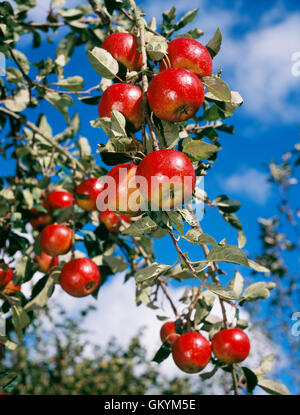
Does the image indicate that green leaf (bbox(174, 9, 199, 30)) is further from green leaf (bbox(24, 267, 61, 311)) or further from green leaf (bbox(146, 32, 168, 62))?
green leaf (bbox(24, 267, 61, 311))

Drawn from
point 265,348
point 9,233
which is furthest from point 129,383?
point 9,233

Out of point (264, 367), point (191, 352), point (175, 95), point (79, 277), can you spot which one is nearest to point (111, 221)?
point (79, 277)

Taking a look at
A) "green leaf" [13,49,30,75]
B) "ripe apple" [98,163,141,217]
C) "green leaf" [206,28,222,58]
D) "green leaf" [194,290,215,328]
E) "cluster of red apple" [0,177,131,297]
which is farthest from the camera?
"green leaf" [13,49,30,75]

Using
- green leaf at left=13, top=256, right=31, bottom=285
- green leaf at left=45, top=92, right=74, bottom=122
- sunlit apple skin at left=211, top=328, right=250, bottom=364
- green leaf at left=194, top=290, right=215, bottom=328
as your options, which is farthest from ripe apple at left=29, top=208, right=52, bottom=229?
sunlit apple skin at left=211, top=328, right=250, bottom=364

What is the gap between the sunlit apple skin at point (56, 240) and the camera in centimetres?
182

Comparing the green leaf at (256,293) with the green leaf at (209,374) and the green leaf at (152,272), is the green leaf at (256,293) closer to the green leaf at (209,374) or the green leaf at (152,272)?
the green leaf at (209,374)

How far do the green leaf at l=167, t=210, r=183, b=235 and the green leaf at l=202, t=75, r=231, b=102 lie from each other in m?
0.34

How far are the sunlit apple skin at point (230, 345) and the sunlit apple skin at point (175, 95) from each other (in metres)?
1.03

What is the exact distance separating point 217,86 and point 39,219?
151 centimetres

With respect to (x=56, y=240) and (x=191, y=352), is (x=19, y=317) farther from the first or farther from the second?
(x=191, y=352)

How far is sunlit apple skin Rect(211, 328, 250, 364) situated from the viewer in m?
1.52

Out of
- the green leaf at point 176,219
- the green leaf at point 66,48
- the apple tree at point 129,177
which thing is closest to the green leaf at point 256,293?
the apple tree at point 129,177

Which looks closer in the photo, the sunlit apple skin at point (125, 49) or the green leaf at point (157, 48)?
the green leaf at point (157, 48)

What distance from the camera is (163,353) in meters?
1.68
